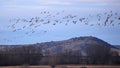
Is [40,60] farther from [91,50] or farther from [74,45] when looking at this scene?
[74,45]

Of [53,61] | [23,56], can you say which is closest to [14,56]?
[23,56]

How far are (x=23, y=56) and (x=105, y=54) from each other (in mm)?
13764

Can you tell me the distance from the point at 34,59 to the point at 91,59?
30.3 ft

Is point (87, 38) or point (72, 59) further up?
point (72, 59)

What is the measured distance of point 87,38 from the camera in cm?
14050

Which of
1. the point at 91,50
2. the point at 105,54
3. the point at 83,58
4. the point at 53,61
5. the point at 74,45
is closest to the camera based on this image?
the point at 53,61

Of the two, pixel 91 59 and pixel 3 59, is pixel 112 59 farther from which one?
pixel 3 59

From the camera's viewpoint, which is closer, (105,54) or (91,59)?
(91,59)

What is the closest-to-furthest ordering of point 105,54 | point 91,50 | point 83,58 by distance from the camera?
point 83,58
point 105,54
point 91,50

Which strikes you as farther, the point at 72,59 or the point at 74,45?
the point at 74,45

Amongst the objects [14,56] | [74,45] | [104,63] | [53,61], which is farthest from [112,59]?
[74,45]

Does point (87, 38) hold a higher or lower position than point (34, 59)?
lower

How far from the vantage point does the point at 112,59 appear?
78000 millimetres

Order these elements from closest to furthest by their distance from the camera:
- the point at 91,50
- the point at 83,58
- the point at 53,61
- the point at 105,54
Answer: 1. the point at 53,61
2. the point at 83,58
3. the point at 105,54
4. the point at 91,50
